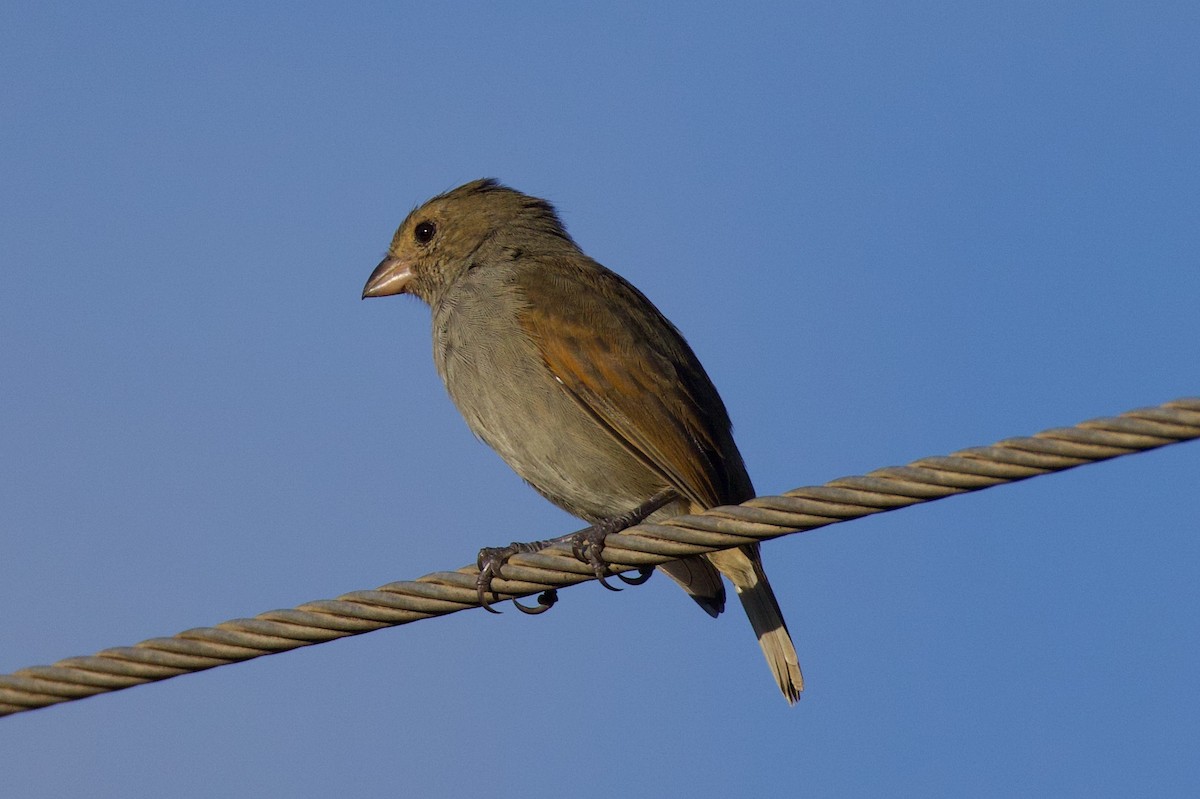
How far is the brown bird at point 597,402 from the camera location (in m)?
6.55

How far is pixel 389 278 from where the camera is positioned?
8.50 meters

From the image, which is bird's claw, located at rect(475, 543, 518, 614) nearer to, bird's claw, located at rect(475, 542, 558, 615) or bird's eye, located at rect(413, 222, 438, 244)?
bird's claw, located at rect(475, 542, 558, 615)

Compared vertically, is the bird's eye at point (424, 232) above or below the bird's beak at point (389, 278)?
above

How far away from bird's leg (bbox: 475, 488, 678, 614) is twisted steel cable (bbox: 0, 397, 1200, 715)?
0.05 meters

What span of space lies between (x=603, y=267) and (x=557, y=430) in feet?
4.48

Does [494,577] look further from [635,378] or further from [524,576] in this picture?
[635,378]

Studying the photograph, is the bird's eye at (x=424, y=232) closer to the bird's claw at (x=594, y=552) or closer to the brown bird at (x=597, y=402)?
the brown bird at (x=597, y=402)

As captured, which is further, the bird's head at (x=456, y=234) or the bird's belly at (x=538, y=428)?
the bird's head at (x=456, y=234)

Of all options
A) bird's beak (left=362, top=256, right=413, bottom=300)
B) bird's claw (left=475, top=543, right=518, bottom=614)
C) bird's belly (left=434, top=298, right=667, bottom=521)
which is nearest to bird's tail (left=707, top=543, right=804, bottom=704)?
bird's belly (left=434, top=298, right=667, bottom=521)

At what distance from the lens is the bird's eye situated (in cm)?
844

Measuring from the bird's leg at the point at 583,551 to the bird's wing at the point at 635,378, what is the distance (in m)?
0.18

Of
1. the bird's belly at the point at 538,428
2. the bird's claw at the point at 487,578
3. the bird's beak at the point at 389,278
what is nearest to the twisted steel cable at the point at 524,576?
the bird's claw at the point at 487,578

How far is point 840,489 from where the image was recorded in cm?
416

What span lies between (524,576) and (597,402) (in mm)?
1710
